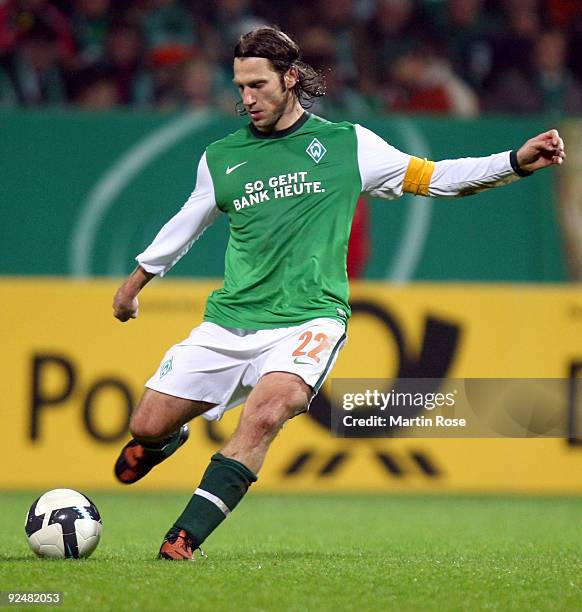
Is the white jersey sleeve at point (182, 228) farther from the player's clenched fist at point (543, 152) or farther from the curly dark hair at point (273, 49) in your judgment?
the player's clenched fist at point (543, 152)

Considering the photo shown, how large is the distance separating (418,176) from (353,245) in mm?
6160

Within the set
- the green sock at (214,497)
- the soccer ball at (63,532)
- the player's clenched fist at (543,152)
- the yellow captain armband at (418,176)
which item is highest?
the player's clenched fist at (543,152)

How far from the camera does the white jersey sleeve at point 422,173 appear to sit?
568cm

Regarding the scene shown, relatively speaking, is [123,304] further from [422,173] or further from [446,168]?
[446,168]

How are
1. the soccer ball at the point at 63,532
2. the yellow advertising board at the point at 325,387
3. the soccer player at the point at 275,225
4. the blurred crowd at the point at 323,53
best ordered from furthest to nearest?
the blurred crowd at the point at 323,53 < the yellow advertising board at the point at 325,387 < the soccer player at the point at 275,225 < the soccer ball at the point at 63,532

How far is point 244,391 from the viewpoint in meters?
6.09

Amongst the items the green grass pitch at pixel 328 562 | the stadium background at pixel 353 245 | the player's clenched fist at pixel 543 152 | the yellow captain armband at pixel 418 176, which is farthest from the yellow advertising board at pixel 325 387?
the player's clenched fist at pixel 543 152

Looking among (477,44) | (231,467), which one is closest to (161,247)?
(231,467)

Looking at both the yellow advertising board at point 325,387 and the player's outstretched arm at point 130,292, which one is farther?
the yellow advertising board at point 325,387

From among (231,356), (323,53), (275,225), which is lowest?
(231,356)

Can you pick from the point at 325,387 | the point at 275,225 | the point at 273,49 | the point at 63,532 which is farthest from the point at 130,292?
the point at 325,387

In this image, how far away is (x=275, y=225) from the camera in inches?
229

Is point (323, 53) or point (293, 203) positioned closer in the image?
point (293, 203)

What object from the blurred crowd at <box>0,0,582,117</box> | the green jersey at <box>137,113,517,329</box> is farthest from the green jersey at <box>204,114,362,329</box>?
the blurred crowd at <box>0,0,582,117</box>
